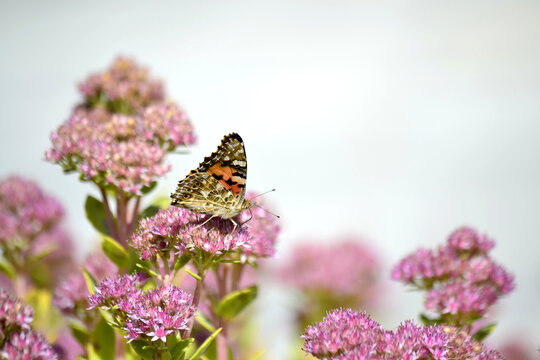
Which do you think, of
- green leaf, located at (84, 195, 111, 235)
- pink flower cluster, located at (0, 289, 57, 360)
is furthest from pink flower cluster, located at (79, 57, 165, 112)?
pink flower cluster, located at (0, 289, 57, 360)

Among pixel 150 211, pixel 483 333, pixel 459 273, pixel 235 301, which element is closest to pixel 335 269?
pixel 459 273

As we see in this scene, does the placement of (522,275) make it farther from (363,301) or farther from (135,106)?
(135,106)

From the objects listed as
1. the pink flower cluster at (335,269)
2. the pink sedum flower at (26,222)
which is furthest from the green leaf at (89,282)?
the pink flower cluster at (335,269)

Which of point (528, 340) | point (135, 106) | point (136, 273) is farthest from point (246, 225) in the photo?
point (528, 340)

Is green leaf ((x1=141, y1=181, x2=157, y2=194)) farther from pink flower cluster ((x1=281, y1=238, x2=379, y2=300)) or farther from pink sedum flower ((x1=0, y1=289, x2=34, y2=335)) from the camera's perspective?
pink flower cluster ((x1=281, y1=238, x2=379, y2=300))

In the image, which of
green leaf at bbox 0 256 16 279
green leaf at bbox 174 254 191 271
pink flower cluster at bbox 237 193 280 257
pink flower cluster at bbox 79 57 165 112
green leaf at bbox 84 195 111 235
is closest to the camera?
green leaf at bbox 174 254 191 271

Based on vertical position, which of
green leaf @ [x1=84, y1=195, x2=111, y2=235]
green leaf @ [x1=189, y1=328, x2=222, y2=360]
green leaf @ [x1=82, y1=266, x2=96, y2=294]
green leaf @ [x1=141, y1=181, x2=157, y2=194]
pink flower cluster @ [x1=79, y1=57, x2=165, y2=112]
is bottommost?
green leaf @ [x1=189, y1=328, x2=222, y2=360]

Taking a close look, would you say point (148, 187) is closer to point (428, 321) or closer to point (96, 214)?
point (96, 214)
